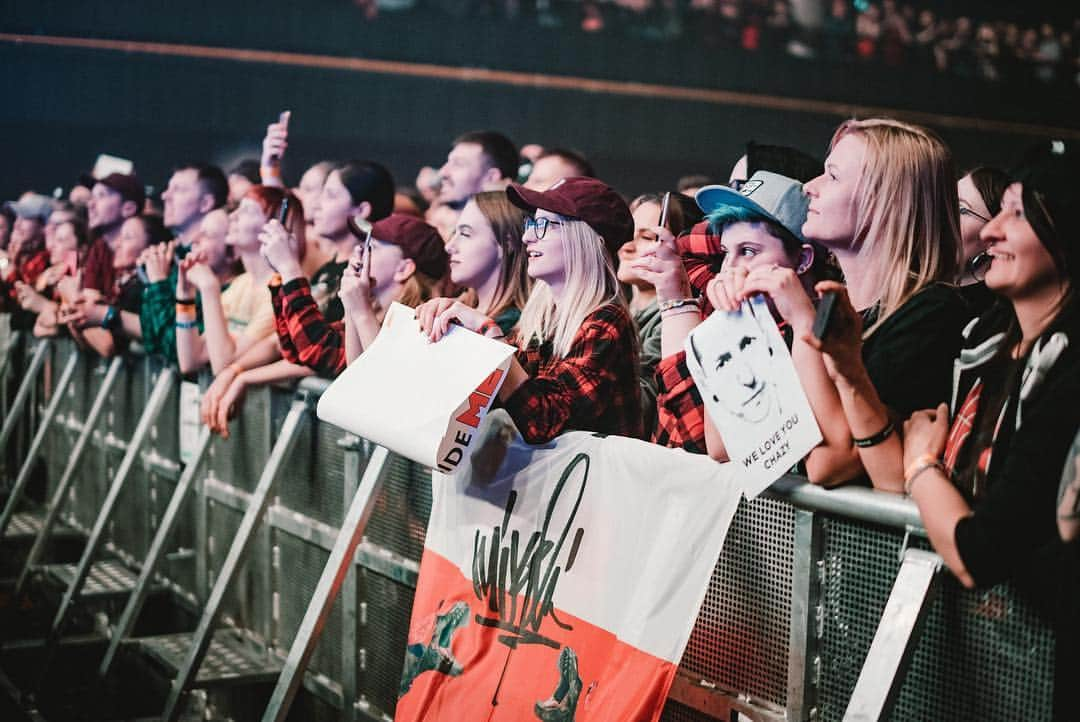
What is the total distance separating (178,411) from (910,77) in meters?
9.64

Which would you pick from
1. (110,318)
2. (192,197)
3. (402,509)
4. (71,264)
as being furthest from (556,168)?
(71,264)

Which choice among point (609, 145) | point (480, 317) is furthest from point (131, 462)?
point (609, 145)

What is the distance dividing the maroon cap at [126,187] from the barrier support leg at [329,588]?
4.47 meters

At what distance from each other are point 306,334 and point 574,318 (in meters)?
1.22

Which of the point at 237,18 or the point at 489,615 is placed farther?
the point at 237,18

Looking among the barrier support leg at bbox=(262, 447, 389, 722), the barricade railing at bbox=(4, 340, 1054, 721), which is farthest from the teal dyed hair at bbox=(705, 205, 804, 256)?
the barrier support leg at bbox=(262, 447, 389, 722)

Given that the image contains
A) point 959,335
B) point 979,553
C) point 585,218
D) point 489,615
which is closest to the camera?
point 979,553

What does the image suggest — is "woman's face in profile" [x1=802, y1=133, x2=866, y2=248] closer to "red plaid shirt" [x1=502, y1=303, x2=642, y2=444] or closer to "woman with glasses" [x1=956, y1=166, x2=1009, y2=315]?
"red plaid shirt" [x1=502, y1=303, x2=642, y2=444]

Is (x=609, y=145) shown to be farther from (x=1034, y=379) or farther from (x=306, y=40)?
(x=1034, y=379)

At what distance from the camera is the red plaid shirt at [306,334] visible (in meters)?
3.86

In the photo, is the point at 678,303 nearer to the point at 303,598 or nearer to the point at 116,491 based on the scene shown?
the point at 303,598

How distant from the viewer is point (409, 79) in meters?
11.8

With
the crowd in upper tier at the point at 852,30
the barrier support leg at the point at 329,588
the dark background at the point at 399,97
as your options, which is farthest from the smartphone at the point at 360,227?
the crowd in upper tier at the point at 852,30

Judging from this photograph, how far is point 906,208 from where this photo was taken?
7.79 ft
